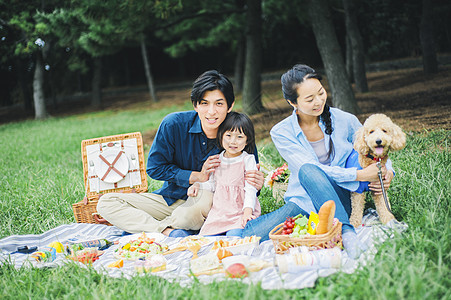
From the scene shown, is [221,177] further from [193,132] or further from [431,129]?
[431,129]

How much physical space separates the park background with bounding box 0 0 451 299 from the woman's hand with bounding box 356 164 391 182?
37 cm

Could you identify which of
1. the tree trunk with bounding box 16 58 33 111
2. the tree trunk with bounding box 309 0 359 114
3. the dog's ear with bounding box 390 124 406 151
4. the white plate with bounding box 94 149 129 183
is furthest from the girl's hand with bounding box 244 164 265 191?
the tree trunk with bounding box 16 58 33 111

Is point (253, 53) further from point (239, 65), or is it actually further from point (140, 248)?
point (140, 248)

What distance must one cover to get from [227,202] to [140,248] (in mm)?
795

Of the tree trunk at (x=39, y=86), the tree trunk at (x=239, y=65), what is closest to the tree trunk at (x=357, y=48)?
the tree trunk at (x=239, y=65)

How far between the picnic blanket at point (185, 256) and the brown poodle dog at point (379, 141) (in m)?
0.29

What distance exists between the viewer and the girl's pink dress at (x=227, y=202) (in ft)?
11.2

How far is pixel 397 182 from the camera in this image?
3768mm

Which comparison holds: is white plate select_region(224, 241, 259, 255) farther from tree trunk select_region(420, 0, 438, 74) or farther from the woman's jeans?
tree trunk select_region(420, 0, 438, 74)

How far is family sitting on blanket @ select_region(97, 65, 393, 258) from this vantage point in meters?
3.00

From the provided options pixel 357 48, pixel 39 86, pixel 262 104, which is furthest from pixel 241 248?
pixel 39 86

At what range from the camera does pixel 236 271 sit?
2.52 metres

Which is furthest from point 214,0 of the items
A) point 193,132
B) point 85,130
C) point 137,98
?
point 193,132

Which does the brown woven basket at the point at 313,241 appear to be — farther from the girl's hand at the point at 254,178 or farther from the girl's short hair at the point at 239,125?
the girl's short hair at the point at 239,125
